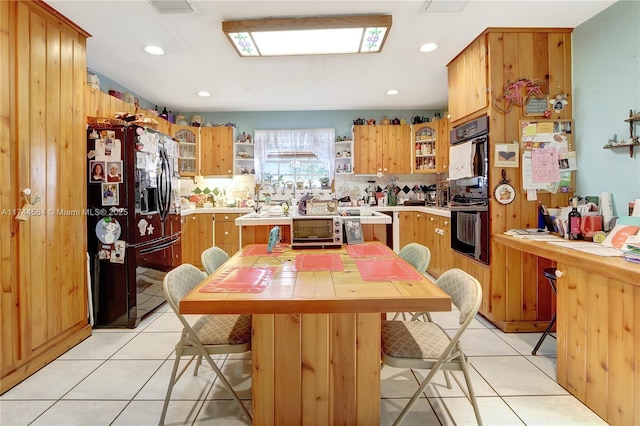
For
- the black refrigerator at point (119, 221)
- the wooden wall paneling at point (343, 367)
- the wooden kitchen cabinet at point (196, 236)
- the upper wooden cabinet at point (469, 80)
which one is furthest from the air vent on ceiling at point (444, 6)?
the wooden kitchen cabinet at point (196, 236)

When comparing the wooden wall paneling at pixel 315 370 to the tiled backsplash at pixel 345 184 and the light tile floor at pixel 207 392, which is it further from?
the tiled backsplash at pixel 345 184

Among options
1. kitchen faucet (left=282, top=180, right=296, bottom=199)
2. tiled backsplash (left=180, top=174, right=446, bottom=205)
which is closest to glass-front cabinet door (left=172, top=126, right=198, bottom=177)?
tiled backsplash (left=180, top=174, right=446, bottom=205)

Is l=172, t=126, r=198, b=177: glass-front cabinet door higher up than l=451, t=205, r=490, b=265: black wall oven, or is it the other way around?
l=172, t=126, r=198, b=177: glass-front cabinet door

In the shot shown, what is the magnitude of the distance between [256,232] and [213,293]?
1434 millimetres

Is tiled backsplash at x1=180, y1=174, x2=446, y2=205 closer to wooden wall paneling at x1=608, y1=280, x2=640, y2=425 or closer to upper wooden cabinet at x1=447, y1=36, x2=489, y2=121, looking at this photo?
upper wooden cabinet at x1=447, y1=36, x2=489, y2=121

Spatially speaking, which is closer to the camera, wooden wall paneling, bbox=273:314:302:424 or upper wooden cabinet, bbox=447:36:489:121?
wooden wall paneling, bbox=273:314:302:424

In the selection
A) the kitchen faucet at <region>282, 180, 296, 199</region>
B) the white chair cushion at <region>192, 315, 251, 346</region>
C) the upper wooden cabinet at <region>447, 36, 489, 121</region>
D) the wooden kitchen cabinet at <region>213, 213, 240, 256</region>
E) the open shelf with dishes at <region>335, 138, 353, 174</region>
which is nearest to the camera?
the white chair cushion at <region>192, 315, 251, 346</region>

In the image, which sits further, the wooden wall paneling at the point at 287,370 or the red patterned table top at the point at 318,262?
the red patterned table top at the point at 318,262

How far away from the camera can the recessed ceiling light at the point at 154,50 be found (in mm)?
3043

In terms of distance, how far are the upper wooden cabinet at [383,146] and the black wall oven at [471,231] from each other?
6.40 ft

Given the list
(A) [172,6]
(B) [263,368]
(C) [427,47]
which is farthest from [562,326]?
(A) [172,6]

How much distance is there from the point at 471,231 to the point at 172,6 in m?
3.19

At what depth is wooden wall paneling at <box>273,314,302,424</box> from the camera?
4.86 ft

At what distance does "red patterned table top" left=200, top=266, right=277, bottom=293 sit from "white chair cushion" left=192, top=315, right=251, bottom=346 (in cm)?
33
